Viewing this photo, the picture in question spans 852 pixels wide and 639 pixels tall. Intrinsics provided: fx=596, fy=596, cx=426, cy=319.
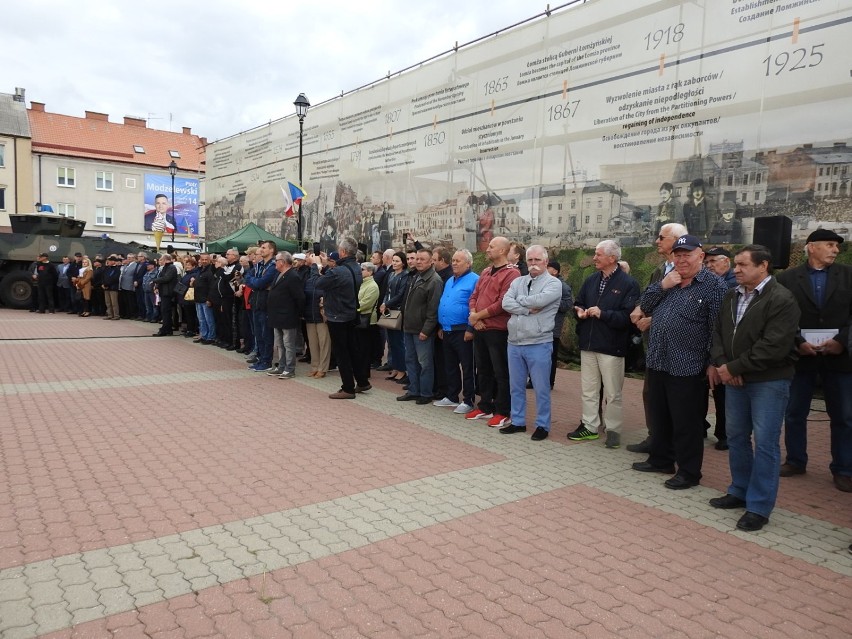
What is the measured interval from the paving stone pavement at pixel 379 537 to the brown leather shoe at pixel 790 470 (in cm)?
11

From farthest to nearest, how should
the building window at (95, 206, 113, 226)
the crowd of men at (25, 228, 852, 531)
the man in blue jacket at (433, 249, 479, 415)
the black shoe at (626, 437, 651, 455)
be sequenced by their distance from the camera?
1. the building window at (95, 206, 113, 226)
2. the man in blue jacket at (433, 249, 479, 415)
3. the black shoe at (626, 437, 651, 455)
4. the crowd of men at (25, 228, 852, 531)

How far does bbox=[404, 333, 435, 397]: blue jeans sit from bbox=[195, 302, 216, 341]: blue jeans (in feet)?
21.1

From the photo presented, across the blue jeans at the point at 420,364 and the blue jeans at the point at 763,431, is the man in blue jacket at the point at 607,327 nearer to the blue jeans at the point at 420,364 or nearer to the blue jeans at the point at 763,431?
the blue jeans at the point at 763,431

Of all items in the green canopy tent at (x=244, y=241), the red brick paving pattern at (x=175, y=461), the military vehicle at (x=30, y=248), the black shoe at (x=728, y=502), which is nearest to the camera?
the red brick paving pattern at (x=175, y=461)

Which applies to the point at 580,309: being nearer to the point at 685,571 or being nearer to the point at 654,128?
the point at 685,571

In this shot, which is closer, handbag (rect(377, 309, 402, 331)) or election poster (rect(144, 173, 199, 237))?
handbag (rect(377, 309, 402, 331))

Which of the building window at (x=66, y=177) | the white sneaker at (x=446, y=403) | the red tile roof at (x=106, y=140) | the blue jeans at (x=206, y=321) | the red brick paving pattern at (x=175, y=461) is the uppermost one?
the red tile roof at (x=106, y=140)

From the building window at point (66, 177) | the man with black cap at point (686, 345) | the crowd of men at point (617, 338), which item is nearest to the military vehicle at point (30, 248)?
the crowd of men at point (617, 338)

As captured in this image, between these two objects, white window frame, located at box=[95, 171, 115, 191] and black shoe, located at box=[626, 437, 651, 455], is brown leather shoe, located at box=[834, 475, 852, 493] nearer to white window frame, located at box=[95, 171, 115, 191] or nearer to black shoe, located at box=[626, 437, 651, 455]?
black shoe, located at box=[626, 437, 651, 455]

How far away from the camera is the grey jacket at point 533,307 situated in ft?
18.8

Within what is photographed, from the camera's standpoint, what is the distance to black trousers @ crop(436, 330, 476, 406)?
278 inches

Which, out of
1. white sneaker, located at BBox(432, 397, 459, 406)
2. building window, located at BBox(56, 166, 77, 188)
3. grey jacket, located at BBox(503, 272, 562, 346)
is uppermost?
building window, located at BBox(56, 166, 77, 188)

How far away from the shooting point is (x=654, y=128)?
10.3 metres

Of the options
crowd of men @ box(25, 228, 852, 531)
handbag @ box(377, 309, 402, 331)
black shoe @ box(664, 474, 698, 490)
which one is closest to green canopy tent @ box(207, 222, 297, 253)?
crowd of men @ box(25, 228, 852, 531)
